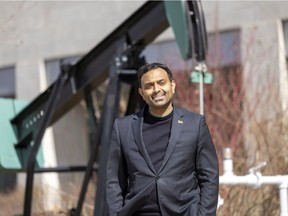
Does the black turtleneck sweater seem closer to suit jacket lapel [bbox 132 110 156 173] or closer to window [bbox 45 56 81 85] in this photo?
suit jacket lapel [bbox 132 110 156 173]

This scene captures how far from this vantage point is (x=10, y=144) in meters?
10.4

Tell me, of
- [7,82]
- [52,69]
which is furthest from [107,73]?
[7,82]

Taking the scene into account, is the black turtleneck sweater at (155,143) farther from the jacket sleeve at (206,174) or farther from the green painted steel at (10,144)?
the green painted steel at (10,144)

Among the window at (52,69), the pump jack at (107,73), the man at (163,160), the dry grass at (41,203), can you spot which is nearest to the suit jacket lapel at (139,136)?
the man at (163,160)

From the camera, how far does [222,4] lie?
1614cm

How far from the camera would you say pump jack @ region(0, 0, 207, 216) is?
867 cm

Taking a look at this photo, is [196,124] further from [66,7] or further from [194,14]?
[66,7]

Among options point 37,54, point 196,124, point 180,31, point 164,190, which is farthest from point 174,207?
point 37,54

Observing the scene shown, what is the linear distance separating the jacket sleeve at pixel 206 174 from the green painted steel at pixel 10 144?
19.5 ft

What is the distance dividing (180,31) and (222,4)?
763cm

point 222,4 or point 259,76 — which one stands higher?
point 222,4

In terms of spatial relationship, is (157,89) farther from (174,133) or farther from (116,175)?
(116,175)

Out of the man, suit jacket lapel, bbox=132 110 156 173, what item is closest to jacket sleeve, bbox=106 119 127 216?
the man

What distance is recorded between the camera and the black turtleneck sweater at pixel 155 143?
4.41 metres
